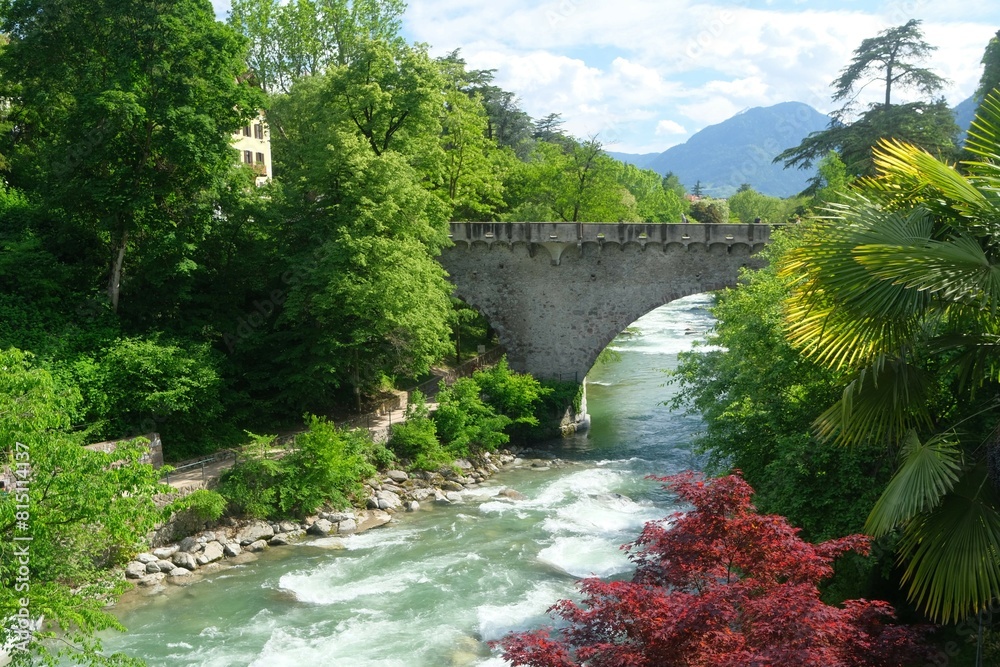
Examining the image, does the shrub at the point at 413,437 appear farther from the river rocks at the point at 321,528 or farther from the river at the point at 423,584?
the river rocks at the point at 321,528

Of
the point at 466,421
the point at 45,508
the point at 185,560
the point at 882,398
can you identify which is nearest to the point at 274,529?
the point at 185,560

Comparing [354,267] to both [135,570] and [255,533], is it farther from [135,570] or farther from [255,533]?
[135,570]

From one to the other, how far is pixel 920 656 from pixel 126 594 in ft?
45.6

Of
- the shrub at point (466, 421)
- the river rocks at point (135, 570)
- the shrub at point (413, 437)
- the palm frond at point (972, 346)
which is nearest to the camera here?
the palm frond at point (972, 346)

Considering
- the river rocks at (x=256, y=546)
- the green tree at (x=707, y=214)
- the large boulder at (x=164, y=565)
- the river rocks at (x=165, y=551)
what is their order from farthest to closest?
the green tree at (x=707, y=214), the river rocks at (x=256, y=546), the river rocks at (x=165, y=551), the large boulder at (x=164, y=565)

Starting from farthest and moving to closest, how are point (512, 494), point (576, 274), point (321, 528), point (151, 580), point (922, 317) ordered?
point (576, 274) < point (512, 494) < point (321, 528) < point (151, 580) < point (922, 317)

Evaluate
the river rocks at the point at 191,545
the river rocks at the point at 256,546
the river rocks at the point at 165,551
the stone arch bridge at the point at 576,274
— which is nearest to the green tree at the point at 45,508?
the river rocks at the point at 165,551

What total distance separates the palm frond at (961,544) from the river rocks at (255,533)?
49.6ft

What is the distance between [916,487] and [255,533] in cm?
1559

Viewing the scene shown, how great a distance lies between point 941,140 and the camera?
2630 centimetres

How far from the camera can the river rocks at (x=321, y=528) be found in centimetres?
1895

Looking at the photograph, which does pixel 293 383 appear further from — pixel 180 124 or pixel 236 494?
pixel 180 124

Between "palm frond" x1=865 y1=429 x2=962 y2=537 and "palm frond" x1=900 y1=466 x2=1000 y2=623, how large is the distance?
0.50ft

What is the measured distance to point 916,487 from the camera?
5719 mm
